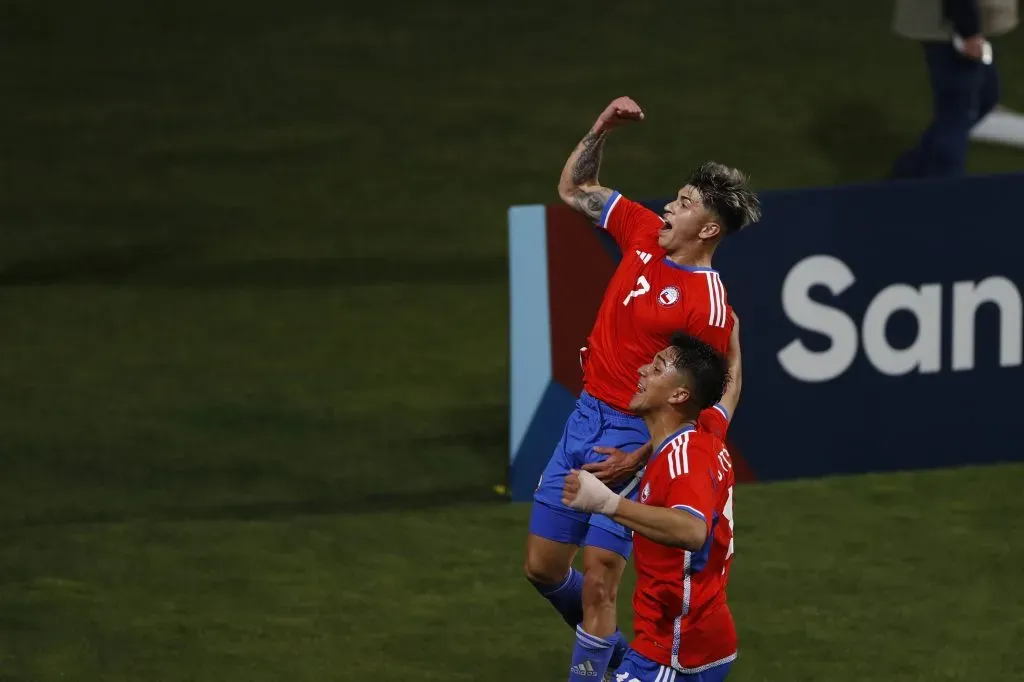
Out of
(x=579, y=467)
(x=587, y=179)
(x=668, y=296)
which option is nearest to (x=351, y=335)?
(x=587, y=179)

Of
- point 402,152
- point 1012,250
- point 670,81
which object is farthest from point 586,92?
point 1012,250

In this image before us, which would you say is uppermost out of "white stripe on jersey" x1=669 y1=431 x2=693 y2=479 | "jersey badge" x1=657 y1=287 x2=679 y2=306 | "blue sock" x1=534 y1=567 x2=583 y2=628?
"jersey badge" x1=657 y1=287 x2=679 y2=306

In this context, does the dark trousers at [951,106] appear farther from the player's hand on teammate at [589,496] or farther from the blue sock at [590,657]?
the player's hand on teammate at [589,496]

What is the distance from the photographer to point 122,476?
900cm

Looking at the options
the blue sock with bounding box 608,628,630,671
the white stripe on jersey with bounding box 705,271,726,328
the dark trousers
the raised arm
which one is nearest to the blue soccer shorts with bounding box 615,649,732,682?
the blue sock with bounding box 608,628,630,671

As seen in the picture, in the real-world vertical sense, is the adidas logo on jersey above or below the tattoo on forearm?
below

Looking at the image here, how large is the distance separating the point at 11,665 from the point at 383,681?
60.3 inches

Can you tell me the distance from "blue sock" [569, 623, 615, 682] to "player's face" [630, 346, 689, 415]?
1.28m

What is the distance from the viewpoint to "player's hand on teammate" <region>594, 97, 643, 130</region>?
262 inches

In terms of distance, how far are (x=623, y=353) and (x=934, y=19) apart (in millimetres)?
5694

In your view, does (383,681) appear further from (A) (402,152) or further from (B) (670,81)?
(B) (670,81)

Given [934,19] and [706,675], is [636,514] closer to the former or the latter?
[706,675]

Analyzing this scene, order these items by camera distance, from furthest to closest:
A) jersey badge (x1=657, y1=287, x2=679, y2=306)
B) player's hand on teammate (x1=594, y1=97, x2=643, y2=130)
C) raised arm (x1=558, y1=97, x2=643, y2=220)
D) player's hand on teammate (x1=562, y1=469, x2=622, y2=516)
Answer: raised arm (x1=558, y1=97, x2=643, y2=220), player's hand on teammate (x1=594, y1=97, x2=643, y2=130), jersey badge (x1=657, y1=287, x2=679, y2=306), player's hand on teammate (x1=562, y1=469, x2=622, y2=516)

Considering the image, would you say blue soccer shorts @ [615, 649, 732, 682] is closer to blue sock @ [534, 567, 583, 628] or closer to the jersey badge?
blue sock @ [534, 567, 583, 628]
